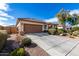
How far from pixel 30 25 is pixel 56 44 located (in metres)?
1.21

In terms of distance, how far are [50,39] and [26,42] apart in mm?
906

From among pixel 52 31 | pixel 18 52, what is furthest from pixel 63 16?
pixel 18 52

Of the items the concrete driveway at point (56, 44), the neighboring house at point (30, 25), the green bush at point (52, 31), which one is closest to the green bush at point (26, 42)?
the concrete driveway at point (56, 44)

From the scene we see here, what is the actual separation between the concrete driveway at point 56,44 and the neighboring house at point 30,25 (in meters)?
0.21

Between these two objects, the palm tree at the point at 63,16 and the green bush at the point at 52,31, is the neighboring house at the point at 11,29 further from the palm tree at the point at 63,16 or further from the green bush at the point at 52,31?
the palm tree at the point at 63,16

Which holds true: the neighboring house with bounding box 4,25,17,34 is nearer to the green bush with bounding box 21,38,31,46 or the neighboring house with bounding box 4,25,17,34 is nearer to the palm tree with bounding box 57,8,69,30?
the green bush with bounding box 21,38,31,46

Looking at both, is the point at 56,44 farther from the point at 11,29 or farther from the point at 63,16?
the point at 11,29

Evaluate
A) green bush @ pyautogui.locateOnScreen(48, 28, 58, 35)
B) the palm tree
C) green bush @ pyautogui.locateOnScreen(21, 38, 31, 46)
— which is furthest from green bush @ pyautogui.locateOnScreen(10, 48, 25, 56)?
the palm tree

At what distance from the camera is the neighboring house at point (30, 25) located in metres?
4.39

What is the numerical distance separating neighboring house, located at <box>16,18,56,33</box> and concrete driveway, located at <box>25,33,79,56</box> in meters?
0.21

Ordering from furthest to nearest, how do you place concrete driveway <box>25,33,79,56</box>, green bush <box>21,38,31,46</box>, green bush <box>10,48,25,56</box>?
green bush <box>21,38,31,46</box>, concrete driveway <box>25,33,79,56</box>, green bush <box>10,48,25,56</box>

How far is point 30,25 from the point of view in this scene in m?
4.59

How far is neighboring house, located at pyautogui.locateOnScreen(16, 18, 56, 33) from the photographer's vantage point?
4.39 meters

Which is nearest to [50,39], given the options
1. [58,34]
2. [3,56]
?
[58,34]
